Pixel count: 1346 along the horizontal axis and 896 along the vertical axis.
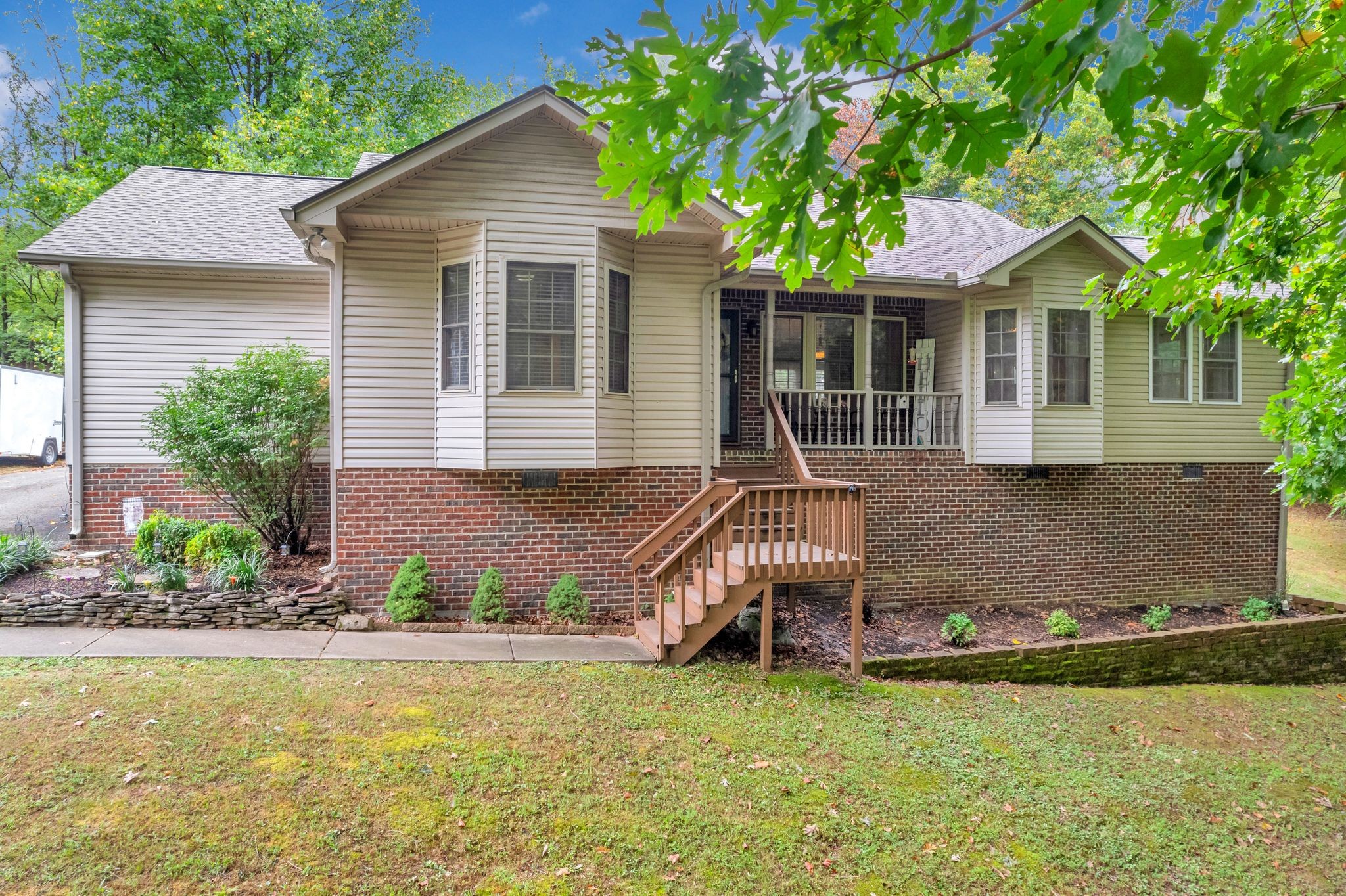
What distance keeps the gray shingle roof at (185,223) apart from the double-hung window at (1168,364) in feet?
40.7

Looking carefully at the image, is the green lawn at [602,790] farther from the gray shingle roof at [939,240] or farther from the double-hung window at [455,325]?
the gray shingle roof at [939,240]

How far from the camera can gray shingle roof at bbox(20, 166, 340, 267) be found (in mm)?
8430

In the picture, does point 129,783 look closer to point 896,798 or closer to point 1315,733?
point 896,798

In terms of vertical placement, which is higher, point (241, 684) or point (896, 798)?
point (241, 684)

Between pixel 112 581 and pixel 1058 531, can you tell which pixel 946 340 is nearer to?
pixel 1058 531

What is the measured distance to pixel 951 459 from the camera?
30.6 feet

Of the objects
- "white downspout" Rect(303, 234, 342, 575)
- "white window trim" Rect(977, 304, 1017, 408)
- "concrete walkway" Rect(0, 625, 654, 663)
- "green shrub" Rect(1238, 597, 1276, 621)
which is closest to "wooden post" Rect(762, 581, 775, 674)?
Result: "concrete walkway" Rect(0, 625, 654, 663)

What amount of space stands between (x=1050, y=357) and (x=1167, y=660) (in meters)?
4.18

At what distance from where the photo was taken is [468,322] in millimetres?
7070

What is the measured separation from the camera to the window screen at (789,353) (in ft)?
33.3

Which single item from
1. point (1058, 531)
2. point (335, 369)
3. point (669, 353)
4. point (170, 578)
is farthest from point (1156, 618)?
point (170, 578)

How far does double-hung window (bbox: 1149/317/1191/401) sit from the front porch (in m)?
3.11

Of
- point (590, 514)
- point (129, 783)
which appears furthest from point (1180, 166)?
point (590, 514)

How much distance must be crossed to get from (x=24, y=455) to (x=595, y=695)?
65.7ft
